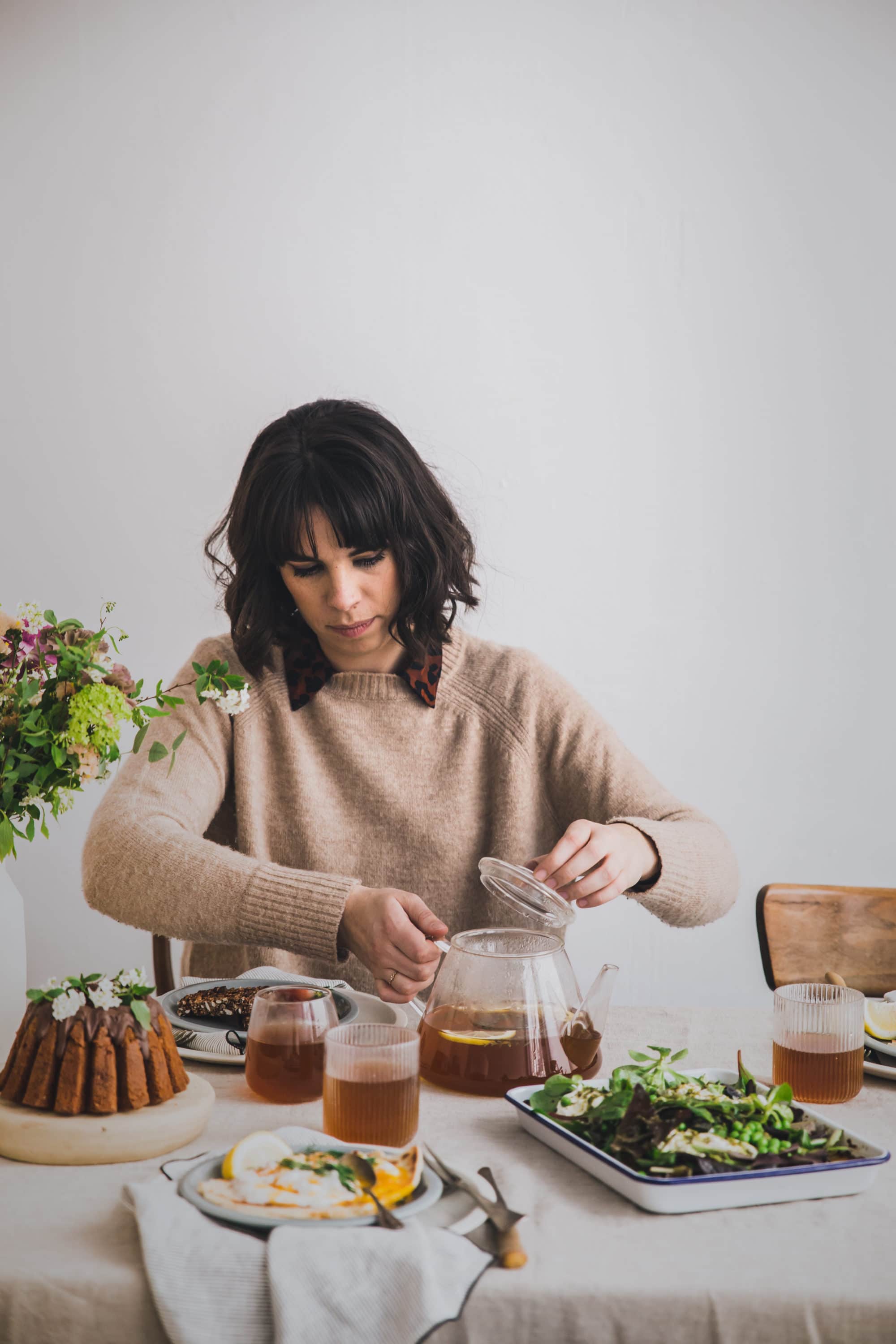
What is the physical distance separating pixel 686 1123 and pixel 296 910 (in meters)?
0.59

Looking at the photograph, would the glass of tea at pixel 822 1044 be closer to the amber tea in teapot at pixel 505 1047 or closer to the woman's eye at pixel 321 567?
the amber tea in teapot at pixel 505 1047

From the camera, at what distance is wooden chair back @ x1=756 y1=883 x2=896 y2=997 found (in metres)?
1.60

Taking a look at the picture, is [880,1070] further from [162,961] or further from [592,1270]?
[162,961]

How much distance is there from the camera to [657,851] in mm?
1432

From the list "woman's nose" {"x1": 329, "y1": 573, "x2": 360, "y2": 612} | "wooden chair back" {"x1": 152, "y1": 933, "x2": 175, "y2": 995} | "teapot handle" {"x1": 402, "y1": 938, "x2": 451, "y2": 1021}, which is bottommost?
"wooden chair back" {"x1": 152, "y1": 933, "x2": 175, "y2": 995}

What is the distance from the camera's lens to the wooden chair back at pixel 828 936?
1.60 m

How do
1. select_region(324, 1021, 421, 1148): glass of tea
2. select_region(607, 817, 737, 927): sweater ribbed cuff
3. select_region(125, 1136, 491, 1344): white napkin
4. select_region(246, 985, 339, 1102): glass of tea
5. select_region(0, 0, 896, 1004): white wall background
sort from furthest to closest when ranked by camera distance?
1. select_region(0, 0, 896, 1004): white wall background
2. select_region(607, 817, 737, 927): sweater ribbed cuff
3. select_region(246, 985, 339, 1102): glass of tea
4. select_region(324, 1021, 421, 1148): glass of tea
5. select_region(125, 1136, 491, 1344): white napkin

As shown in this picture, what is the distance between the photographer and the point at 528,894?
1.10 m

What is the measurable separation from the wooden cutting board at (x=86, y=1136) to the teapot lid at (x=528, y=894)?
1.25 feet

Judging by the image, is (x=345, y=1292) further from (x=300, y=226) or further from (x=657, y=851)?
(x=300, y=226)

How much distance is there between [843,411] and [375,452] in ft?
3.81

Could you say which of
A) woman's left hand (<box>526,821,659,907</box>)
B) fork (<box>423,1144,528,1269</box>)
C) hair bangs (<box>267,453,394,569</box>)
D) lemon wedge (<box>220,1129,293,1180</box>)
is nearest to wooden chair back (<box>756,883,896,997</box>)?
woman's left hand (<box>526,821,659,907</box>)

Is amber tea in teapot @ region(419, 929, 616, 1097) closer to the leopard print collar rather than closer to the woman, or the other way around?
the woman

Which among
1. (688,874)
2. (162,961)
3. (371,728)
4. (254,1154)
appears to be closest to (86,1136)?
(254,1154)
